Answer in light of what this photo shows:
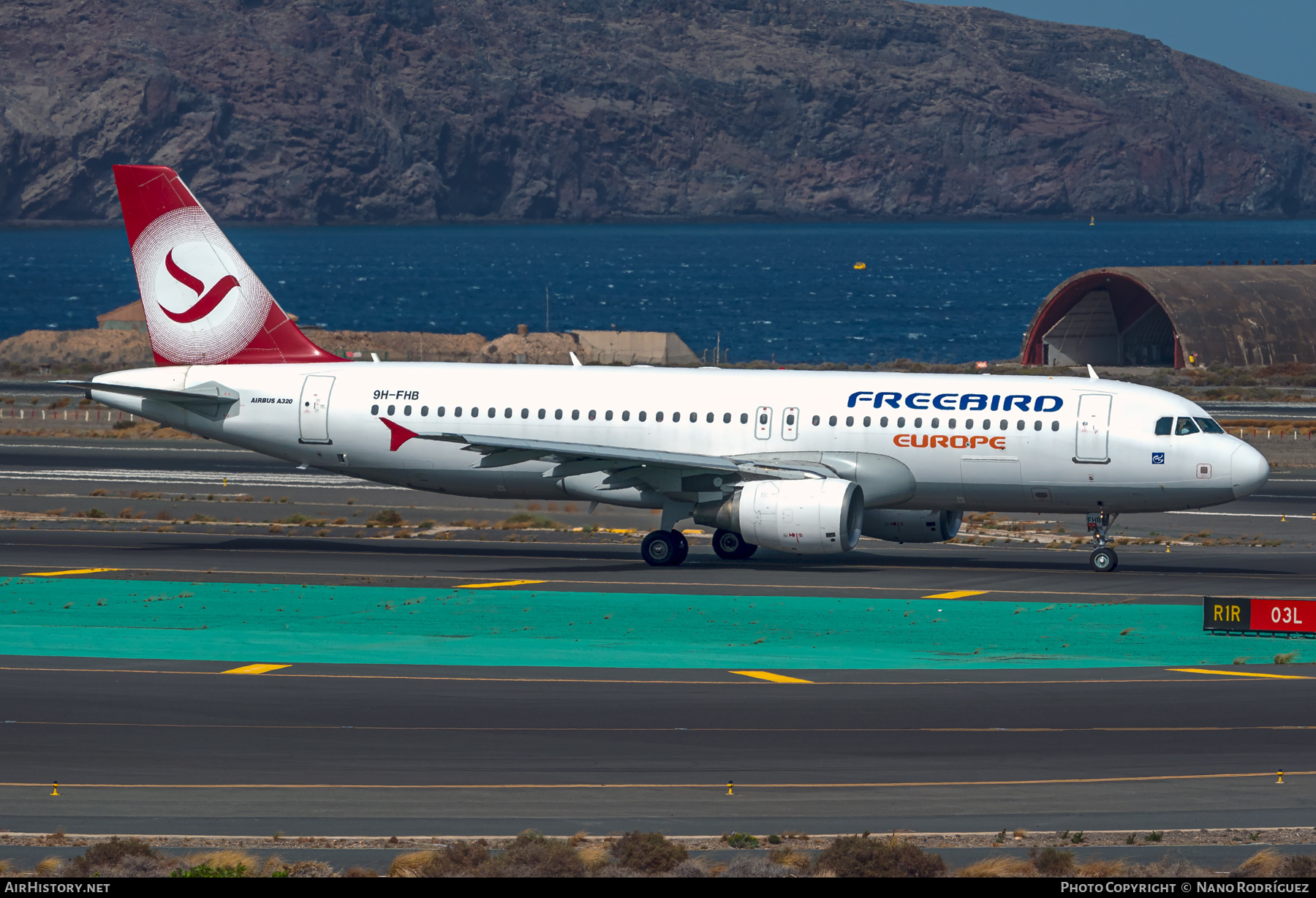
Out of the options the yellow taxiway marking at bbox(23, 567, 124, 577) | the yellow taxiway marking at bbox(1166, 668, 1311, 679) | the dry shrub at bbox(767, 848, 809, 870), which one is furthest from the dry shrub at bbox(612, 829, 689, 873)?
the yellow taxiway marking at bbox(23, 567, 124, 577)

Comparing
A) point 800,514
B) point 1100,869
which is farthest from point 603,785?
point 800,514

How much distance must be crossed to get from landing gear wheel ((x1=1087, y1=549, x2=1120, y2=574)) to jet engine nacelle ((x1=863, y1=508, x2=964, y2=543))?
347cm

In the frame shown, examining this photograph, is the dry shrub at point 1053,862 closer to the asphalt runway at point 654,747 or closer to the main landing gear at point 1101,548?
the asphalt runway at point 654,747

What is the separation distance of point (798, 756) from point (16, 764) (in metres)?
10.1

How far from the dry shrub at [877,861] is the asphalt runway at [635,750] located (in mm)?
1835

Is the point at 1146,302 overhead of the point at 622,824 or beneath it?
overhead

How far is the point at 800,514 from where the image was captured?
1510 inches

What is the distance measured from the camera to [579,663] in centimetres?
2989

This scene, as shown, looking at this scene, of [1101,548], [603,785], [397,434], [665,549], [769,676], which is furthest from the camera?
[397,434]

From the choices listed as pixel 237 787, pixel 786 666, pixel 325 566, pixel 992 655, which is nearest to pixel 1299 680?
pixel 992 655

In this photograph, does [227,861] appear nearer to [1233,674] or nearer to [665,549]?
[1233,674]

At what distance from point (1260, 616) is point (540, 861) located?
20.4 m

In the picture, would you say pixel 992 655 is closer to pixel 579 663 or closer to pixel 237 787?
pixel 579 663

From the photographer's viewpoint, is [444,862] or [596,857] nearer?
[444,862]
